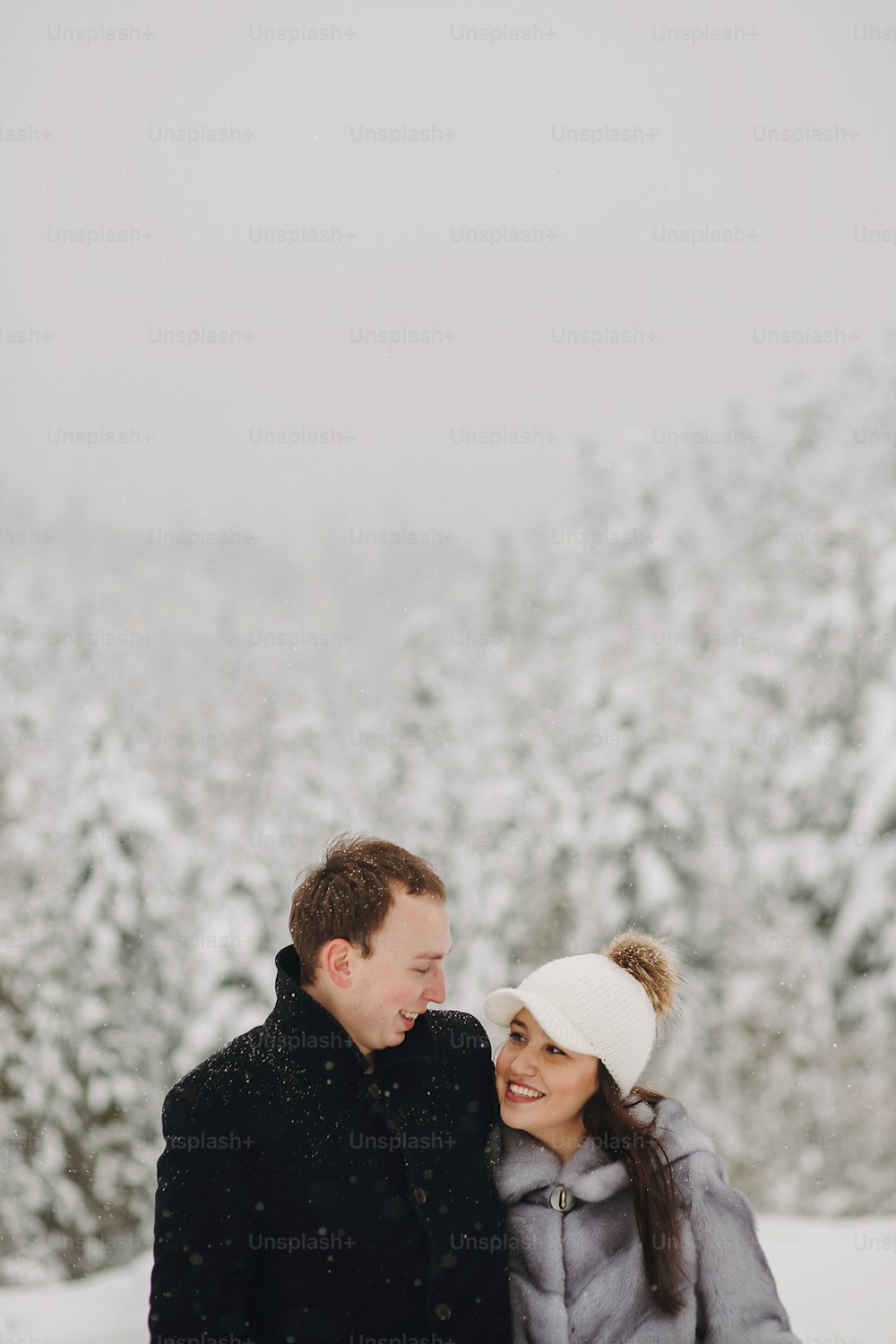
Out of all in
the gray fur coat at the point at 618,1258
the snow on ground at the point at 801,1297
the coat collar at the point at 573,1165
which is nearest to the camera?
the gray fur coat at the point at 618,1258

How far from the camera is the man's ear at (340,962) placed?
3549 millimetres

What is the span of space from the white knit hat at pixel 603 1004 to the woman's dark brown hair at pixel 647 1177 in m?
0.08

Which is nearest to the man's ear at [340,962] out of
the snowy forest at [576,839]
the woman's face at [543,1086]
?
the woman's face at [543,1086]

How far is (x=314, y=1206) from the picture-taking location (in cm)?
346

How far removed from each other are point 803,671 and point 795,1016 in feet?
18.5

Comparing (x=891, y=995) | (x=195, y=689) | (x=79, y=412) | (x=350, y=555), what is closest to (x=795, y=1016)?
(x=891, y=995)

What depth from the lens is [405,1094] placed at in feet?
12.0

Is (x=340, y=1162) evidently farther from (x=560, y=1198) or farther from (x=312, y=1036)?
(x=560, y=1198)

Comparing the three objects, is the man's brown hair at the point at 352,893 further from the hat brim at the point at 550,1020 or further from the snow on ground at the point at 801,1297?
the snow on ground at the point at 801,1297

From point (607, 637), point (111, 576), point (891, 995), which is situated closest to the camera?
point (891, 995)

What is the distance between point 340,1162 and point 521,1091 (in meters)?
0.61

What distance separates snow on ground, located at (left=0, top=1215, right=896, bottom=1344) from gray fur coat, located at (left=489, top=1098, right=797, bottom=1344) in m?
4.14

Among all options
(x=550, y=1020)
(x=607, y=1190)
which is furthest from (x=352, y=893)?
(x=607, y=1190)

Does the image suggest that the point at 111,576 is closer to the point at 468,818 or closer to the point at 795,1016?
the point at 468,818
